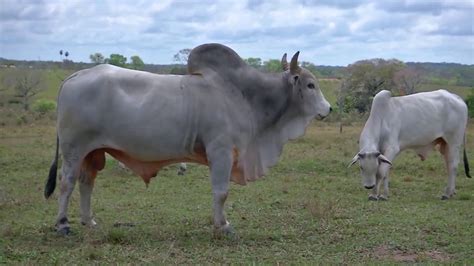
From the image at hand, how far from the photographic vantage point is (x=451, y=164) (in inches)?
500

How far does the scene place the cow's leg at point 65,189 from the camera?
805cm

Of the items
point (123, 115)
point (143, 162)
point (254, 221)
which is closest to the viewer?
point (123, 115)

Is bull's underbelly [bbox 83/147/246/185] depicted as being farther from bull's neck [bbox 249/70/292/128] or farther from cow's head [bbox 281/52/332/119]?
cow's head [bbox 281/52/332/119]

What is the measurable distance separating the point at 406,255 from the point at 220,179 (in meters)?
2.03

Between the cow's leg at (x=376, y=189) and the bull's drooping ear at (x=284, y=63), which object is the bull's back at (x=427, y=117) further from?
the bull's drooping ear at (x=284, y=63)

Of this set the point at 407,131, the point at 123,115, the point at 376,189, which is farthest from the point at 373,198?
the point at 123,115

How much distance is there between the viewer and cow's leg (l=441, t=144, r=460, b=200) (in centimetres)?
1218

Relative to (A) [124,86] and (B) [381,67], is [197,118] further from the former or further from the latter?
(B) [381,67]

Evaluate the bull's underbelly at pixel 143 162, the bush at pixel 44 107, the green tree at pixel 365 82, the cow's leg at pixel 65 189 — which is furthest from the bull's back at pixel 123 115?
the bush at pixel 44 107

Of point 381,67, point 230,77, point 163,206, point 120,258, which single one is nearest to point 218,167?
point 230,77

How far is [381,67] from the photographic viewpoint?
115ft

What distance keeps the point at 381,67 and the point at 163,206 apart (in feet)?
85.5

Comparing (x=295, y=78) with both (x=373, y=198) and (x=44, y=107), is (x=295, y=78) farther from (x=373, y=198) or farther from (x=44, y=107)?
(x=44, y=107)

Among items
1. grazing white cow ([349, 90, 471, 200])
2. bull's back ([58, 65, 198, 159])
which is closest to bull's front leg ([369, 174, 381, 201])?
grazing white cow ([349, 90, 471, 200])
